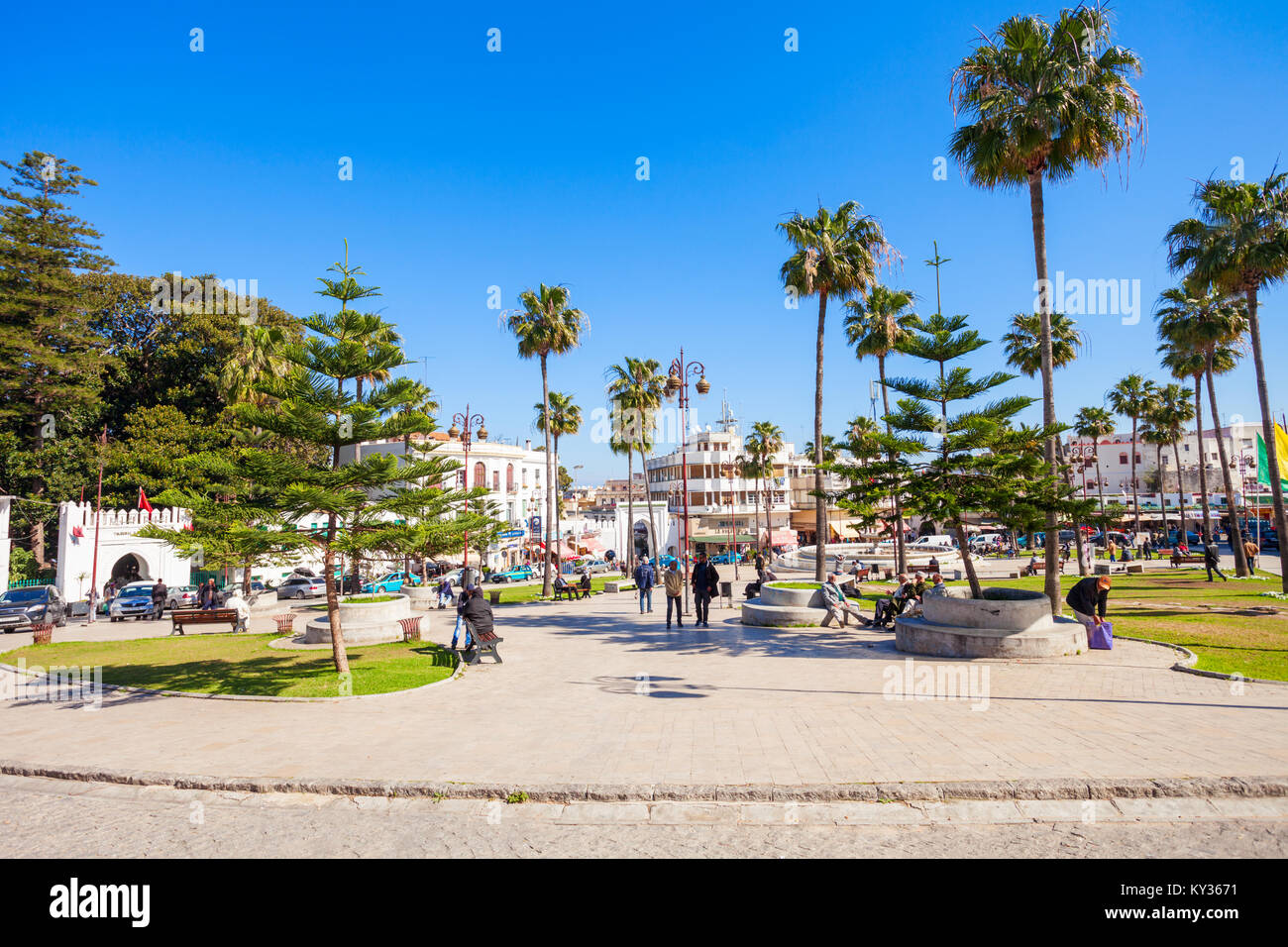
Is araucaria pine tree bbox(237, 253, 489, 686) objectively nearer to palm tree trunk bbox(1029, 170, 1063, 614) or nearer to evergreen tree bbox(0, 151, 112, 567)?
palm tree trunk bbox(1029, 170, 1063, 614)

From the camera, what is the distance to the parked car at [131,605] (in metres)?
25.4

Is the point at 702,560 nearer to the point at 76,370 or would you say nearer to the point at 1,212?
the point at 76,370

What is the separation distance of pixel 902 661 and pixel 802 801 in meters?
7.08

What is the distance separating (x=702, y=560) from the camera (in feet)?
61.7

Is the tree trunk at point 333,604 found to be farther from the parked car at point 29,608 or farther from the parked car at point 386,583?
the parked car at point 386,583

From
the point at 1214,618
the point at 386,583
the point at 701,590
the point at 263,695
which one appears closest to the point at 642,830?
the point at 263,695

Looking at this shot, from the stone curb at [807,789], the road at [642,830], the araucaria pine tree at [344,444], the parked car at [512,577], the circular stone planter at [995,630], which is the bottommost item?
the parked car at [512,577]

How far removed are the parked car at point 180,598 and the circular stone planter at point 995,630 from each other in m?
29.4

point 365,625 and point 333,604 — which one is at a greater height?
→ point 333,604

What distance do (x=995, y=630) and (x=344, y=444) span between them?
1196cm

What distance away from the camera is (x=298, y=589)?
120 feet

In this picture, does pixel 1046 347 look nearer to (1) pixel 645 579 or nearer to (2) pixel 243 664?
(1) pixel 645 579

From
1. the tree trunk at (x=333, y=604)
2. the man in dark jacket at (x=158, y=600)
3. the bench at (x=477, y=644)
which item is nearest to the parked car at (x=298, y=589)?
the man in dark jacket at (x=158, y=600)
